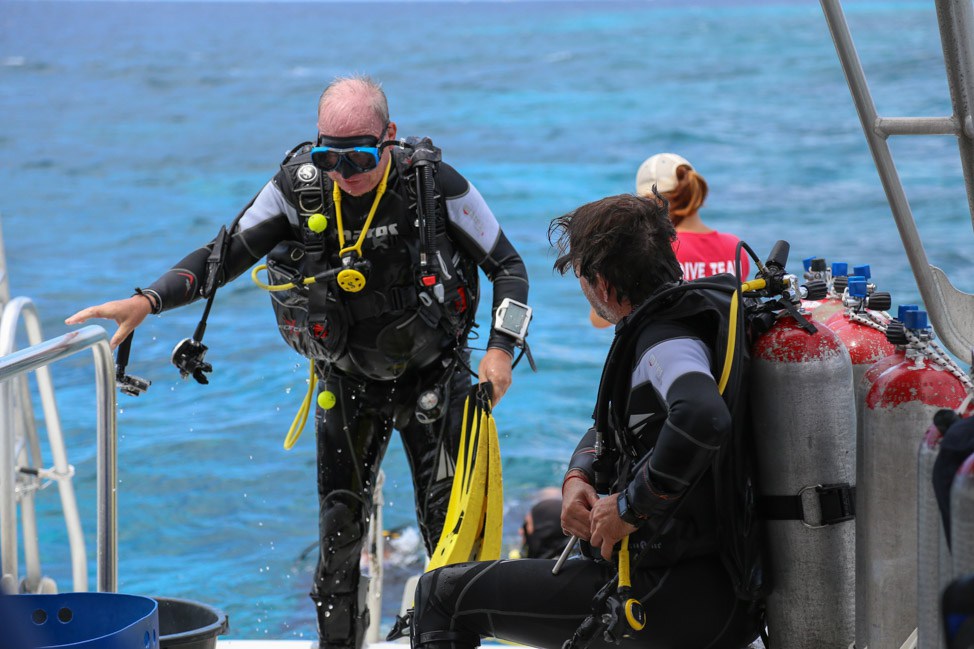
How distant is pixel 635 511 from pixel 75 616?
4.24 ft

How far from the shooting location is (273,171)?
22812 millimetres

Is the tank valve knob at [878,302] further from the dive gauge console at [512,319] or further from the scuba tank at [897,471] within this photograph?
the dive gauge console at [512,319]

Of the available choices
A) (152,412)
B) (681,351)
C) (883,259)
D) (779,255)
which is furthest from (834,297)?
(883,259)

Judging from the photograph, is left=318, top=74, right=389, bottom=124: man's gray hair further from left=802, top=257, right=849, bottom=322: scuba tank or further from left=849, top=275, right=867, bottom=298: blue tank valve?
left=849, top=275, right=867, bottom=298: blue tank valve

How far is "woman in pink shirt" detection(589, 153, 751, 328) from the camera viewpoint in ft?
12.6

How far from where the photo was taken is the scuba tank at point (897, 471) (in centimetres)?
219

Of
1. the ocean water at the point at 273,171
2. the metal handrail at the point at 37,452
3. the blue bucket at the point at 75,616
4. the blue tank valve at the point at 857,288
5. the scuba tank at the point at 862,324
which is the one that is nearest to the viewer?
the blue bucket at the point at 75,616

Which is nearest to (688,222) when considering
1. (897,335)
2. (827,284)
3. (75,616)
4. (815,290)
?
(827,284)

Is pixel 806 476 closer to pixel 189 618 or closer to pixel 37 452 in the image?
pixel 189 618

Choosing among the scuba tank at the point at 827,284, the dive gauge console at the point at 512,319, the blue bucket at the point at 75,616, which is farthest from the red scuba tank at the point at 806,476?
the blue bucket at the point at 75,616

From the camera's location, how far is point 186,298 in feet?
10.8

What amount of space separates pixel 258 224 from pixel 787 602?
1904 millimetres

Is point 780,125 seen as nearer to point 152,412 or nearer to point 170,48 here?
point 152,412

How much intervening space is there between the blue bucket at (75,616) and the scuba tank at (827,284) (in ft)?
5.41
